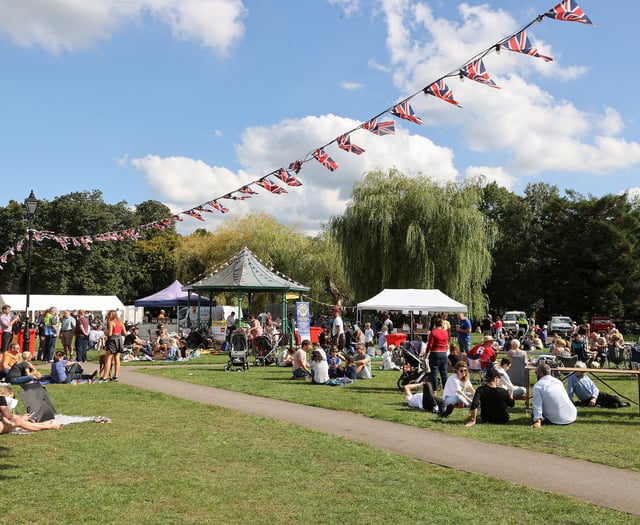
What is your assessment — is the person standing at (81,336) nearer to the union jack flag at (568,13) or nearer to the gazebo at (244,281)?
the gazebo at (244,281)

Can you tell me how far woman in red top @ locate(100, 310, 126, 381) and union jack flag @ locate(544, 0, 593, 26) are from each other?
10991 mm

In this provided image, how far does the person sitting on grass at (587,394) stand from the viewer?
11789 millimetres

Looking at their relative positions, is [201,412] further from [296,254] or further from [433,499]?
[296,254]

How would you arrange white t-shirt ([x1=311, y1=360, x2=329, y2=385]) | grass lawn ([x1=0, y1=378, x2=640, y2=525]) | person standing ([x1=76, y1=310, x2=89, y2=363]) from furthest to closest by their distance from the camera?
1. person standing ([x1=76, y1=310, x2=89, y2=363])
2. white t-shirt ([x1=311, y1=360, x2=329, y2=385])
3. grass lawn ([x1=0, y1=378, x2=640, y2=525])

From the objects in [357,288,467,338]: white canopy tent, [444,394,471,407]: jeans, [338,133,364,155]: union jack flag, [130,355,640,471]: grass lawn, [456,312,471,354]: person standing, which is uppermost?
[338,133,364,155]: union jack flag

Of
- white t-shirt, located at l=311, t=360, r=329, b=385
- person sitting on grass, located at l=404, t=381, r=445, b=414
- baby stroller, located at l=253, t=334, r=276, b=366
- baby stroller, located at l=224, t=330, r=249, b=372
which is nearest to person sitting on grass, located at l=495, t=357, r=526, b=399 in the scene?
person sitting on grass, located at l=404, t=381, r=445, b=414

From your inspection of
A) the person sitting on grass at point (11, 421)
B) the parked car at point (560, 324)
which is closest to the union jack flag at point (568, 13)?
→ the person sitting on grass at point (11, 421)

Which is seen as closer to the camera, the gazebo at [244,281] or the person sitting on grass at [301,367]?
the person sitting on grass at [301,367]

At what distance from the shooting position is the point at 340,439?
28.9 ft

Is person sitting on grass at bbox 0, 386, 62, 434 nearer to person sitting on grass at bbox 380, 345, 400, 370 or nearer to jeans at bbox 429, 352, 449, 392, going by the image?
jeans at bbox 429, 352, 449, 392

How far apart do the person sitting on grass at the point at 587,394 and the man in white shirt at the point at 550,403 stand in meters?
1.88

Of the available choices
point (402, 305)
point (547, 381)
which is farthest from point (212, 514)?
point (402, 305)

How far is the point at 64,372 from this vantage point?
1535cm

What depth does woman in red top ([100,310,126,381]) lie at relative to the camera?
1538 centimetres
